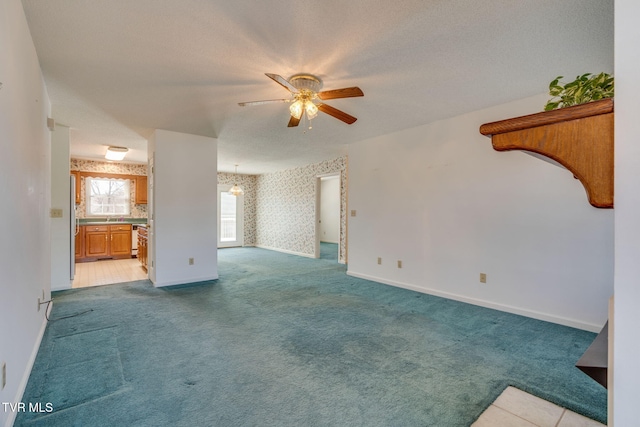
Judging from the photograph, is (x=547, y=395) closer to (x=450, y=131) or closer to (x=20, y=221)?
(x=450, y=131)

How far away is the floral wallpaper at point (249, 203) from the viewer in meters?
9.76

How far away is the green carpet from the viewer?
1.75 meters

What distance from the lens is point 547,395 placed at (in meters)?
1.90

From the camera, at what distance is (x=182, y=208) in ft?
15.5

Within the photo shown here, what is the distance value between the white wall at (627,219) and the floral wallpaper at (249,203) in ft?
31.7

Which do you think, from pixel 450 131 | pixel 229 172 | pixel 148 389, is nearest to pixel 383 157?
pixel 450 131

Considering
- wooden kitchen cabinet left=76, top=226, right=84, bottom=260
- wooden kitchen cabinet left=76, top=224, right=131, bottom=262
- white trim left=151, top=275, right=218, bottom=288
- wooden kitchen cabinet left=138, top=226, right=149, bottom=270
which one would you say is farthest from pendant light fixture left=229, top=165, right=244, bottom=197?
white trim left=151, top=275, right=218, bottom=288

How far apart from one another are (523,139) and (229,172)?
9.42 m

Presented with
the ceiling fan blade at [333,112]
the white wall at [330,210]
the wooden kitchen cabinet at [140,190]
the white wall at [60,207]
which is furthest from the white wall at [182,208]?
the white wall at [330,210]

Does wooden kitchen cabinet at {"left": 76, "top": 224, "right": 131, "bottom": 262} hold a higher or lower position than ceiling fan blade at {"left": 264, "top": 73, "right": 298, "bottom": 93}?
lower

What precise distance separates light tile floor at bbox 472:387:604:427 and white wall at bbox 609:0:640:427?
4.76 ft

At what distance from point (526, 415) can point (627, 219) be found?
5.92ft

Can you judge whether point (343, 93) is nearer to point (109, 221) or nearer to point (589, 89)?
point (589, 89)

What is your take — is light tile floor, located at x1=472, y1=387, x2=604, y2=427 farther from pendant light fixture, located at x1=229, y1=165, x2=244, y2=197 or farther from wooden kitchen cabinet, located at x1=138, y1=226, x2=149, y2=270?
pendant light fixture, located at x1=229, y1=165, x2=244, y2=197
